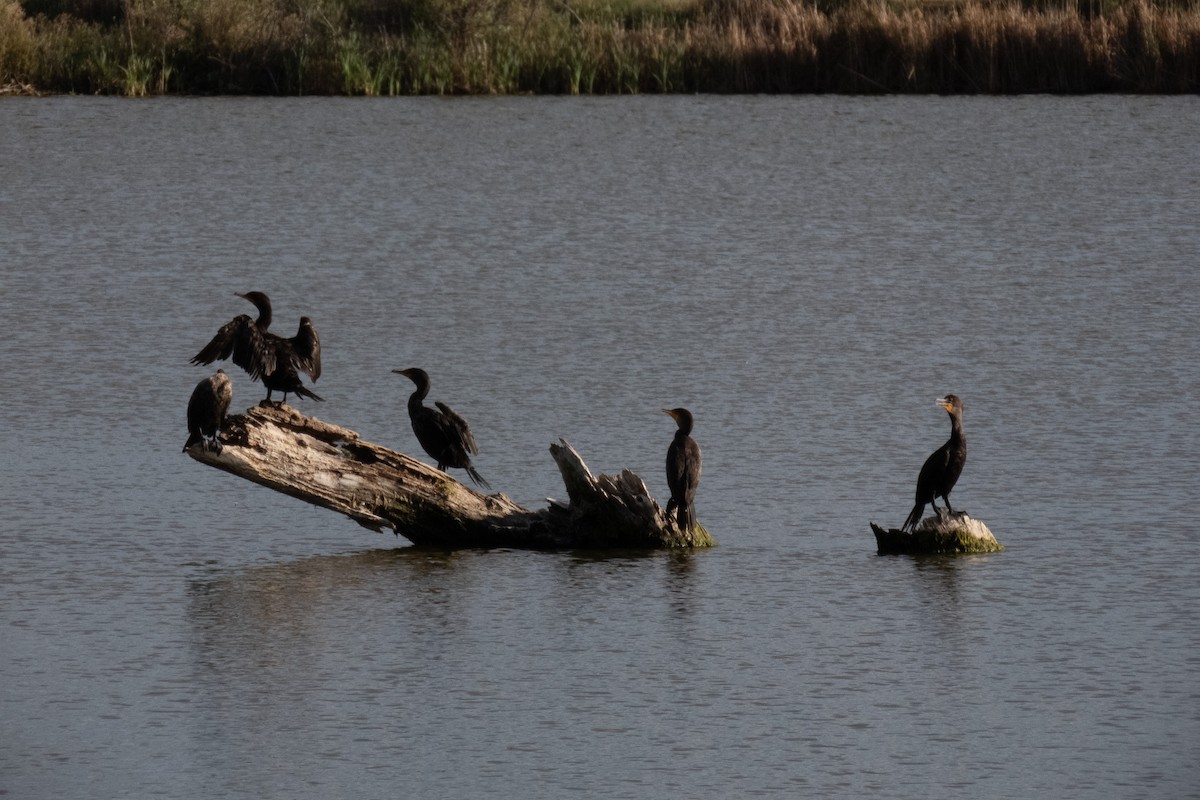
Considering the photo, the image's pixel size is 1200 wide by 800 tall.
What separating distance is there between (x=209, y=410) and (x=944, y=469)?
3189 mm

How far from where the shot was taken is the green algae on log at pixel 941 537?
30.0ft

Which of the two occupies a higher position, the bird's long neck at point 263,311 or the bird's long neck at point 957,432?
the bird's long neck at point 263,311

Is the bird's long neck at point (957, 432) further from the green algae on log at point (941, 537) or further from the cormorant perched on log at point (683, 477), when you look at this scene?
the cormorant perched on log at point (683, 477)

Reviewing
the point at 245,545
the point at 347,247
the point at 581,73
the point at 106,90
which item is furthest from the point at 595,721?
the point at 106,90

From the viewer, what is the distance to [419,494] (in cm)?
925

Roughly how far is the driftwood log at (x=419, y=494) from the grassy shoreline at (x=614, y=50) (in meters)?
22.4

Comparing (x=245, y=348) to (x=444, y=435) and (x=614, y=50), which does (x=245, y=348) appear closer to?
(x=444, y=435)

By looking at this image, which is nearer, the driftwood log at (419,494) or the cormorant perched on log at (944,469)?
the driftwood log at (419,494)

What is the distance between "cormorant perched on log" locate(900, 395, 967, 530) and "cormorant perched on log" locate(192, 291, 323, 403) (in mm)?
2865

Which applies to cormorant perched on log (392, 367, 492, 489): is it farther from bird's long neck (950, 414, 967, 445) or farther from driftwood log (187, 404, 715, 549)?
bird's long neck (950, 414, 967, 445)

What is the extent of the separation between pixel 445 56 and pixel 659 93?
10.8ft

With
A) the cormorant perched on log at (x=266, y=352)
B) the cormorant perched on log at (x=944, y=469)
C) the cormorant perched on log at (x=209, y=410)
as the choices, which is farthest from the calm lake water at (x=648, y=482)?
the cormorant perched on log at (x=266, y=352)

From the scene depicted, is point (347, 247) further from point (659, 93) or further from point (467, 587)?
point (659, 93)

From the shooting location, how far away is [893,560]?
911 cm
